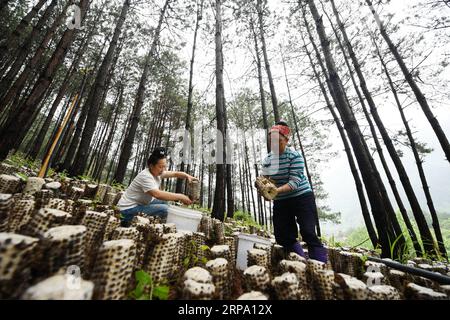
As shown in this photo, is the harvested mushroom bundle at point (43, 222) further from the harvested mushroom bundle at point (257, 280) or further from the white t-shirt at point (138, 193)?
the white t-shirt at point (138, 193)

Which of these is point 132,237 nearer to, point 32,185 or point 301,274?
point 301,274

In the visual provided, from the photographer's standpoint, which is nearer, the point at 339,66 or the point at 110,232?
the point at 110,232

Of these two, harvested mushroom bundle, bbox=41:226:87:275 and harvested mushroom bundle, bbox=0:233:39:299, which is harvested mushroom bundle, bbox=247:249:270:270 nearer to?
harvested mushroom bundle, bbox=41:226:87:275

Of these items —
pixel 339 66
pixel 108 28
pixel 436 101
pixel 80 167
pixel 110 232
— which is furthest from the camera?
pixel 108 28

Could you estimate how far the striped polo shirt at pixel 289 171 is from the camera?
2.52 m

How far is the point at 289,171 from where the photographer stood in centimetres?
266

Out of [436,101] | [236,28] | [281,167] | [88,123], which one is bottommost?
[281,167]

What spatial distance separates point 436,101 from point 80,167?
10696mm

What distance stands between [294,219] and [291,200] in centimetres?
27

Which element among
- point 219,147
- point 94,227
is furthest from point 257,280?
point 219,147
